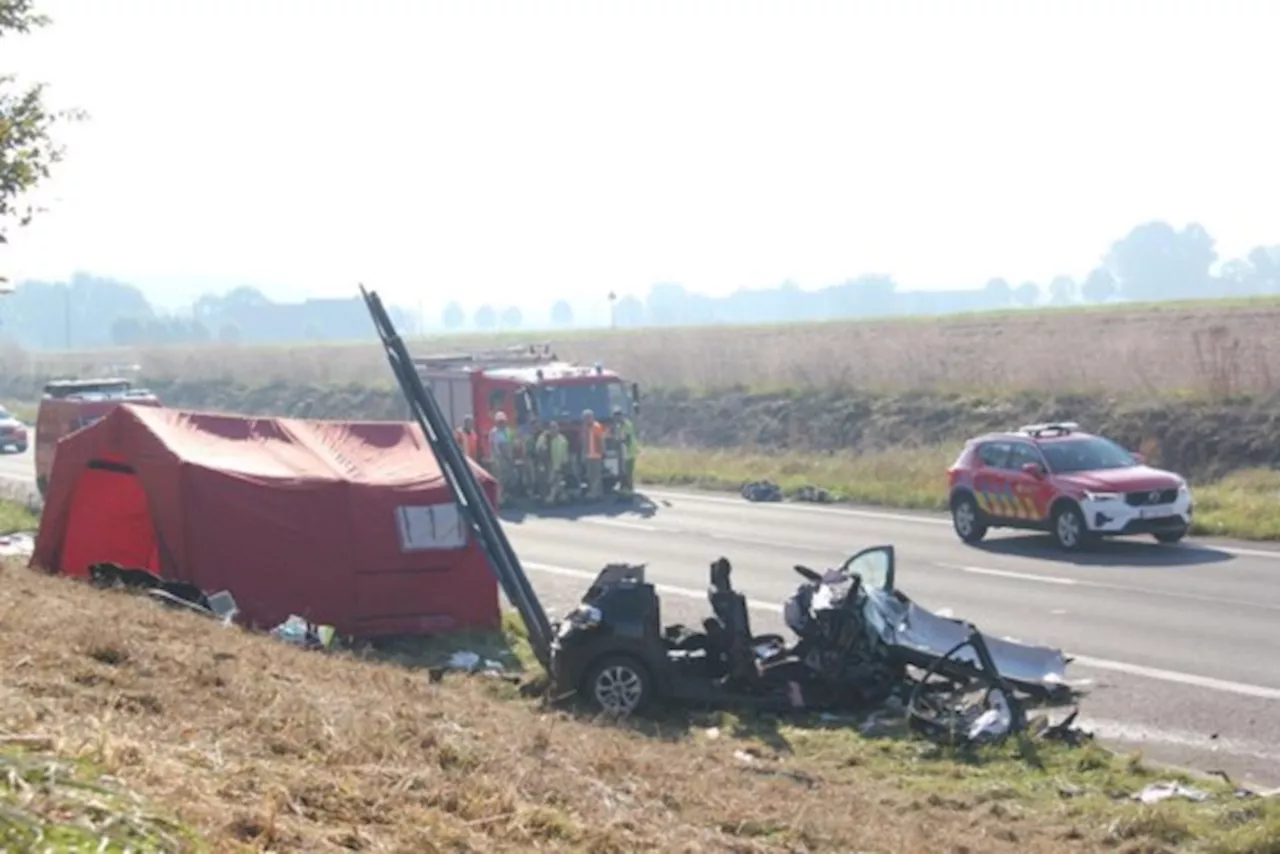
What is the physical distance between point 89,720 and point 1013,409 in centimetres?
3398

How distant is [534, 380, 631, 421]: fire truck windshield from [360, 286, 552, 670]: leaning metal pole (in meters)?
16.5

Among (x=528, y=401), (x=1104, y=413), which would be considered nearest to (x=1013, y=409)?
(x=1104, y=413)

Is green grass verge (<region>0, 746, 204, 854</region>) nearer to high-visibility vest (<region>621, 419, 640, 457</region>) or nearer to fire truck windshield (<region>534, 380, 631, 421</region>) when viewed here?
high-visibility vest (<region>621, 419, 640, 457</region>)

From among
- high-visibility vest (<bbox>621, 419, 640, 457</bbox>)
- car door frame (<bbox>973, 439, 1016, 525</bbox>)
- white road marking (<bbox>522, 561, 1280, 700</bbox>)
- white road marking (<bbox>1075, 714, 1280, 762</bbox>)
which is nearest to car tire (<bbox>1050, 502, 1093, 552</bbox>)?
car door frame (<bbox>973, 439, 1016, 525</bbox>)

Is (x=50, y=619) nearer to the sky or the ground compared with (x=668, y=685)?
nearer to the sky

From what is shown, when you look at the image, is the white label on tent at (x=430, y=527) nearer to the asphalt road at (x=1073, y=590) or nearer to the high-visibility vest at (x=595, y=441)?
the asphalt road at (x=1073, y=590)

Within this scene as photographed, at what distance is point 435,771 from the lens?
705 cm

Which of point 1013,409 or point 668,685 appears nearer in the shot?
point 668,685

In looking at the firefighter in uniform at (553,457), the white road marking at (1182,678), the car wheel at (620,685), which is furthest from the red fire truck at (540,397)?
the car wheel at (620,685)

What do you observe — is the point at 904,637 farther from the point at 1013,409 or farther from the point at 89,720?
the point at 1013,409

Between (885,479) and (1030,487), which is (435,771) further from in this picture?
(885,479)

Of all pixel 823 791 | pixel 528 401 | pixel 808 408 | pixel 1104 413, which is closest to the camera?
pixel 823 791

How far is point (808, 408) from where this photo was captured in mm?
45250

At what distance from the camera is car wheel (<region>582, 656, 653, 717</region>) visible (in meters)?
13.2
